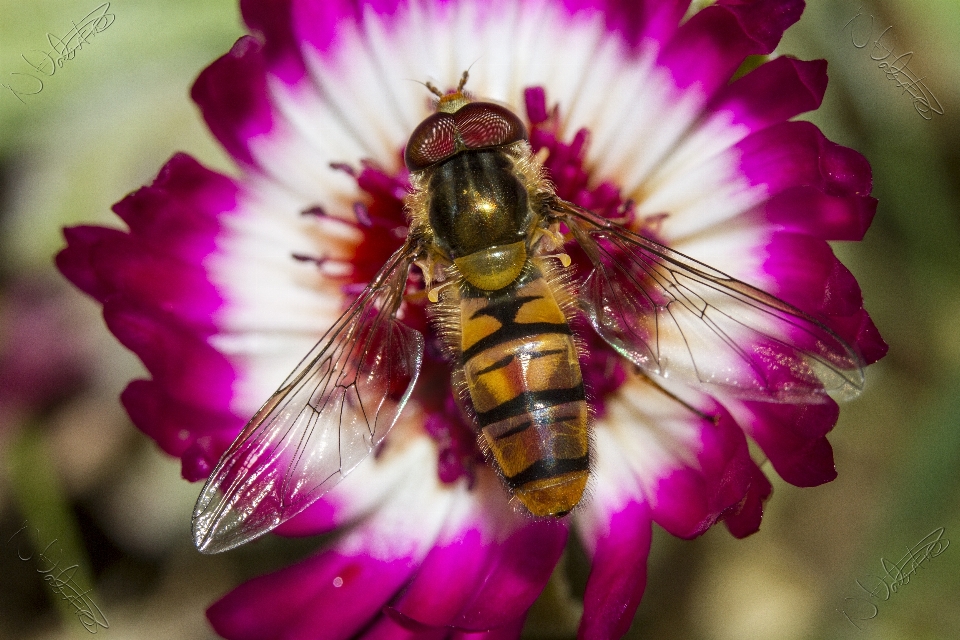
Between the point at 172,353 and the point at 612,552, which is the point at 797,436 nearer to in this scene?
the point at 612,552

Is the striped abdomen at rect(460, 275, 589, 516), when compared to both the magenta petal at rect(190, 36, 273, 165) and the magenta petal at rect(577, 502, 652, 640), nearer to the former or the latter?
the magenta petal at rect(577, 502, 652, 640)

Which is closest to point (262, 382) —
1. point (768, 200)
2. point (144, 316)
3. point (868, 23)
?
point (144, 316)

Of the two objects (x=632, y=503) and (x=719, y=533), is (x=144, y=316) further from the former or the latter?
(x=719, y=533)

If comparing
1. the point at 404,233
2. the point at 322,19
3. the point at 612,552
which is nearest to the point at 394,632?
the point at 612,552

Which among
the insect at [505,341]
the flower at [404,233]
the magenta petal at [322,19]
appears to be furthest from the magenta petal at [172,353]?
the magenta petal at [322,19]
